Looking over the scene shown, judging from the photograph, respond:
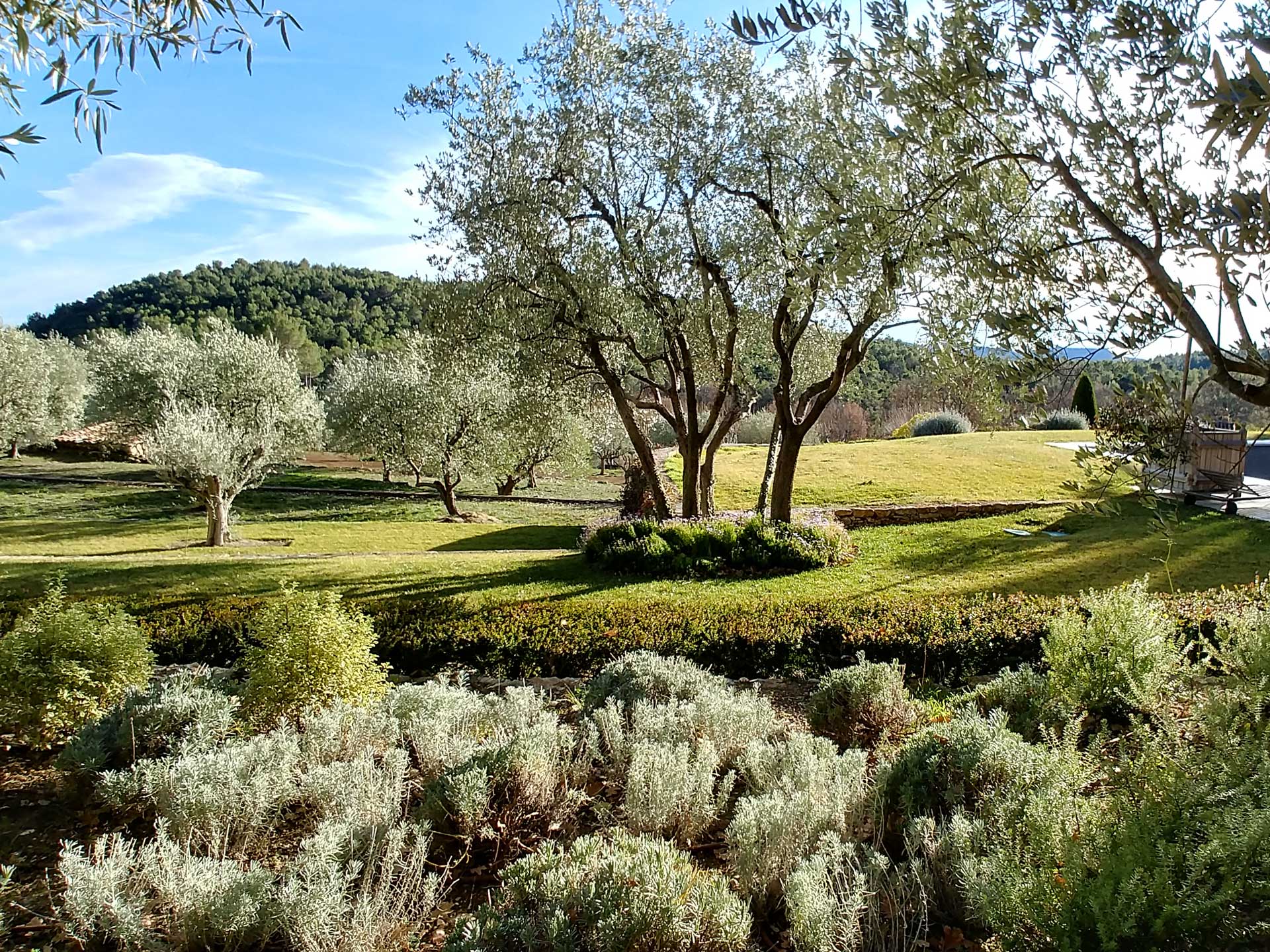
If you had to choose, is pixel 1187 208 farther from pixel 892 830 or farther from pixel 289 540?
pixel 289 540

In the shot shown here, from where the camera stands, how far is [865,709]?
4797 mm

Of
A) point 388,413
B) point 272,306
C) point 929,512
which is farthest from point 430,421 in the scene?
point 272,306

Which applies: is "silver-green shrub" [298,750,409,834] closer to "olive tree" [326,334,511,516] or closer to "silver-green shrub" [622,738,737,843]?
"silver-green shrub" [622,738,737,843]

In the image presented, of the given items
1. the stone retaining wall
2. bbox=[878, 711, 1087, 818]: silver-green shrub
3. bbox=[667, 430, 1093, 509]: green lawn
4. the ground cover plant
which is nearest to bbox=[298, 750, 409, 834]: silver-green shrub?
the ground cover plant

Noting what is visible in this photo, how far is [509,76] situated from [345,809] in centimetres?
1102

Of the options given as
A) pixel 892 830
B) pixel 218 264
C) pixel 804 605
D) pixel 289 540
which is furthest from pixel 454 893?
pixel 218 264

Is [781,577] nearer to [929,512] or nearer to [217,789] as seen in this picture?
[929,512]

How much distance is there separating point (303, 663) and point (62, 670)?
5.19ft

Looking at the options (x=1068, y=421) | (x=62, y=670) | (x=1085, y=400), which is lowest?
(x=62, y=670)

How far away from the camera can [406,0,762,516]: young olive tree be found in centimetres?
1081

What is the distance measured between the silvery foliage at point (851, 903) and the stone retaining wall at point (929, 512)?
1274 cm

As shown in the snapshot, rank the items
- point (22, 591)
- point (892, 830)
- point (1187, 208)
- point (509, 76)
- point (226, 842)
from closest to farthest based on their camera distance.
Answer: point (1187, 208)
point (226, 842)
point (892, 830)
point (22, 591)
point (509, 76)

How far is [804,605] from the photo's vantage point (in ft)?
23.4

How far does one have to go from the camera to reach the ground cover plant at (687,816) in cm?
244
